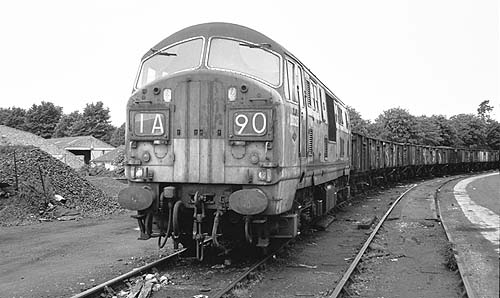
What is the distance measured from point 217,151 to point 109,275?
8.66ft

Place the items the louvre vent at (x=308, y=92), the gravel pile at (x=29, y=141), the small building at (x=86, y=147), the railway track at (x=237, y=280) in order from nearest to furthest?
the railway track at (x=237, y=280)
the louvre vent at (x=308, y=92)
the gravel pile at (x=29, y=141)
the small building at (x=86, y=147)

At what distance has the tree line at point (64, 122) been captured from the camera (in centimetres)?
8638

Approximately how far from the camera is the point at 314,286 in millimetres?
7547

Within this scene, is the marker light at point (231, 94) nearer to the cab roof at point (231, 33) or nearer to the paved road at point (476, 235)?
the cab roof at point (231, 33)

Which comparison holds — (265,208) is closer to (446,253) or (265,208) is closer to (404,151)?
(446,253)

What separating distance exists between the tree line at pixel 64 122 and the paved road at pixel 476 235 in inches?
2810

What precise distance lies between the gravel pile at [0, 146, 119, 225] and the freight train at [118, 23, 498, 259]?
839 cm

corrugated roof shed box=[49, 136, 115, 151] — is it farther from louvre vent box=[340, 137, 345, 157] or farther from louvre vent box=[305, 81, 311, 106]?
louvre vent box=[305, 81, 311, 106]

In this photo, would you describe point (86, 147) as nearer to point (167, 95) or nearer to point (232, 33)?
point (167, 95)

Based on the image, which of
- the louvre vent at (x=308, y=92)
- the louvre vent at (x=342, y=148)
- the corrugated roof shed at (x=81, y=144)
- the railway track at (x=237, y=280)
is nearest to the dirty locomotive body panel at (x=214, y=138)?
the railway track at (x=237, y=280)

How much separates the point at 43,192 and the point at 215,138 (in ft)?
34.5

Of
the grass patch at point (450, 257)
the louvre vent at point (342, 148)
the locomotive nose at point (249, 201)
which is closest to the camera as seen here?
the locomotive nose at point (249, 201)

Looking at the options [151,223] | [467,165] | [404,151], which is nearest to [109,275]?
[151,223]

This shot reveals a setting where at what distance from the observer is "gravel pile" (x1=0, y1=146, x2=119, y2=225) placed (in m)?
15.5
